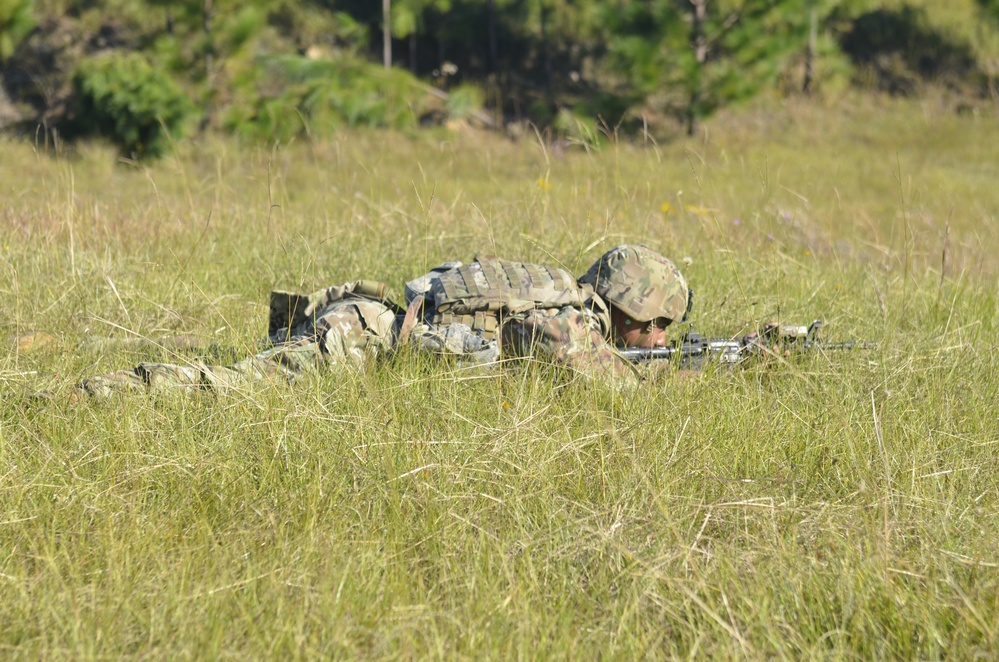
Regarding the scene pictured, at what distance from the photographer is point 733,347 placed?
380 centimetres

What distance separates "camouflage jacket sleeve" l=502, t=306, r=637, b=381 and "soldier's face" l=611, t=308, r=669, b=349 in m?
0.23

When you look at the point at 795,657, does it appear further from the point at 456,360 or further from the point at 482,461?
the point at 456,360

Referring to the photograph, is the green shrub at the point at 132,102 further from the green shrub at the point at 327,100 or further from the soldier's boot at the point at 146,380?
the soldier's boot at the point at 146,380

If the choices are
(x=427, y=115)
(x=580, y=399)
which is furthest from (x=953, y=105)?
(x=580, y=399)

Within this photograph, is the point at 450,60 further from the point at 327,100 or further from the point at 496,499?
the point at 496,499

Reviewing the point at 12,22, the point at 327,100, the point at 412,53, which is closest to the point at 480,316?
the point at 327,100

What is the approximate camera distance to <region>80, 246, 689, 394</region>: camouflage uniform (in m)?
3.57

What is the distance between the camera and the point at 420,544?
2.49 metres

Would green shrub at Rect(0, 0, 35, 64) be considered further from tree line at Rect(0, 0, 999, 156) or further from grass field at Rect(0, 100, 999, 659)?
grass field at Rect(0, 100, 999, 659)

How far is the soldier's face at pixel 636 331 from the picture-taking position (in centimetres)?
397

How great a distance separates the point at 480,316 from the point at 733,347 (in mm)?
975

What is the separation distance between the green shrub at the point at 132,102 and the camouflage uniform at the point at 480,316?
8.13 metres

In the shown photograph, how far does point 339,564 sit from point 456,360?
1310 mm

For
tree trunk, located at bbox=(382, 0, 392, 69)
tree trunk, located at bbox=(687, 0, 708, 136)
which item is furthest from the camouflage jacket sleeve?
tree trunk, located at bbox=(382, 0, 392, 69)
